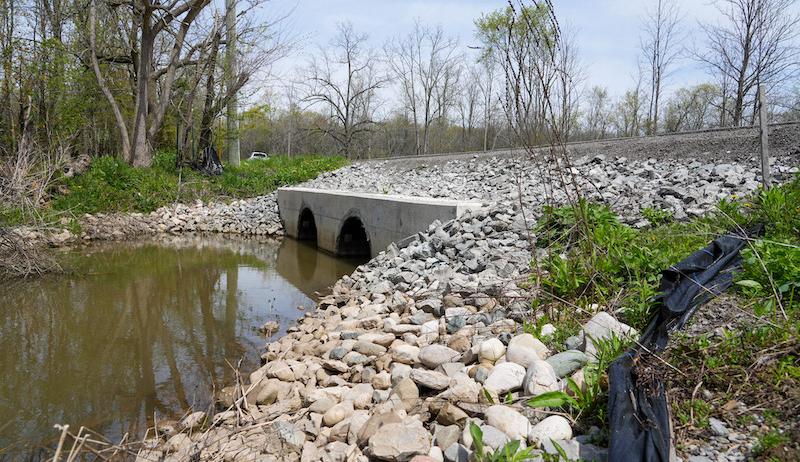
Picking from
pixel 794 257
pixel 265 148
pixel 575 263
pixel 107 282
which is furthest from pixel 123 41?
pixel 265 148

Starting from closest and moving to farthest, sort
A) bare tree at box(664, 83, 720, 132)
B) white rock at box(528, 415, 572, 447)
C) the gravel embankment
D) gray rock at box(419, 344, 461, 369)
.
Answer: white rock at box(528, 415, 572, 447)
the gravel embankment
gray rock at box(419, 344, 461, 369)
bare tree at box(664, 83, 720, 132)

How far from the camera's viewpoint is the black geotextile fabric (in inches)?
73.0

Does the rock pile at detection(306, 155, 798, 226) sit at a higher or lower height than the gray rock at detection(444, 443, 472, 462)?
higher

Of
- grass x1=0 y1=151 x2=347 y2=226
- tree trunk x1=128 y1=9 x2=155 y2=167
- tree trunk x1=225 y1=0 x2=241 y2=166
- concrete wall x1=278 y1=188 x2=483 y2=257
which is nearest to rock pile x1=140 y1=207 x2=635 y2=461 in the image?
concrete wall x1=278 y1=188 x2=483 y2=257

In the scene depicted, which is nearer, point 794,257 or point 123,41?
point 794,257

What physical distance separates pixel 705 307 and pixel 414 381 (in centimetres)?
168

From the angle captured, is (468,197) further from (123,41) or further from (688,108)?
(688,108)

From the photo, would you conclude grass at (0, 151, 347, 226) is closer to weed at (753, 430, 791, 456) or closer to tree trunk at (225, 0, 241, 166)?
tree trunk at (225, 0, 241, 166)

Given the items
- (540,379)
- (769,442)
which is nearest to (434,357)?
(540,379)

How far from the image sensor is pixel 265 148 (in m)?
45.1

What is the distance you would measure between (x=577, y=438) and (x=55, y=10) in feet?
64.4

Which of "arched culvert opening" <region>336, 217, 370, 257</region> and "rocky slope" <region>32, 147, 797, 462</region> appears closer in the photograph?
"rocky slope" <region>32, 147, 797, 462</region>

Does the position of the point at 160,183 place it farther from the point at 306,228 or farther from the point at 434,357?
the point at 434,357

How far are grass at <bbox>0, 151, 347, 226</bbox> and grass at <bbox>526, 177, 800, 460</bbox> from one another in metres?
11.3
